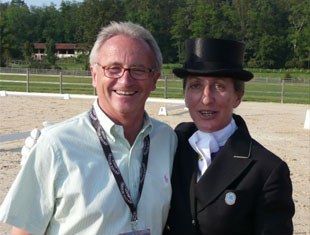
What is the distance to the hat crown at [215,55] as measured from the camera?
7.64 ft

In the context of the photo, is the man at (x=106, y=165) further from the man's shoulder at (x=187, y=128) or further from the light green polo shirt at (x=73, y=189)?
the man's shoulder at (x=187, y=128)

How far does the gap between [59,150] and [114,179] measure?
0.23 metres

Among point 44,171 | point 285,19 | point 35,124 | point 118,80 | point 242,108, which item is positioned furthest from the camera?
point 285,19

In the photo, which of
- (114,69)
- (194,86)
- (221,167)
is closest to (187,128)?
(194,86)

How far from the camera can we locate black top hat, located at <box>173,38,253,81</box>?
230 centimetres

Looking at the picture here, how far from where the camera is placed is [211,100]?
231 centimetres

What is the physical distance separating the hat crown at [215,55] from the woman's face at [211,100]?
0.17 feet

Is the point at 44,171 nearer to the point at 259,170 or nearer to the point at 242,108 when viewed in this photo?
the point at 259,170

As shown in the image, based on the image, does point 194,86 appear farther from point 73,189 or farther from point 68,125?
point 73,189

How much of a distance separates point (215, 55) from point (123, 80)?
15.3 inches

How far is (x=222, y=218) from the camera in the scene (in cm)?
221

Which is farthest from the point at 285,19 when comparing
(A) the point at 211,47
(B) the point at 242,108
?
(A) the point at 211,47

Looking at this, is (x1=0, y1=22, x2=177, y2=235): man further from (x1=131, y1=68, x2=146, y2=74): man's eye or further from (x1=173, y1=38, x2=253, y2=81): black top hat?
(x1=173, y1=38, x2=253, y2=81): black top hat

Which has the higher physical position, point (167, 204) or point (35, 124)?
point (167, 204)
